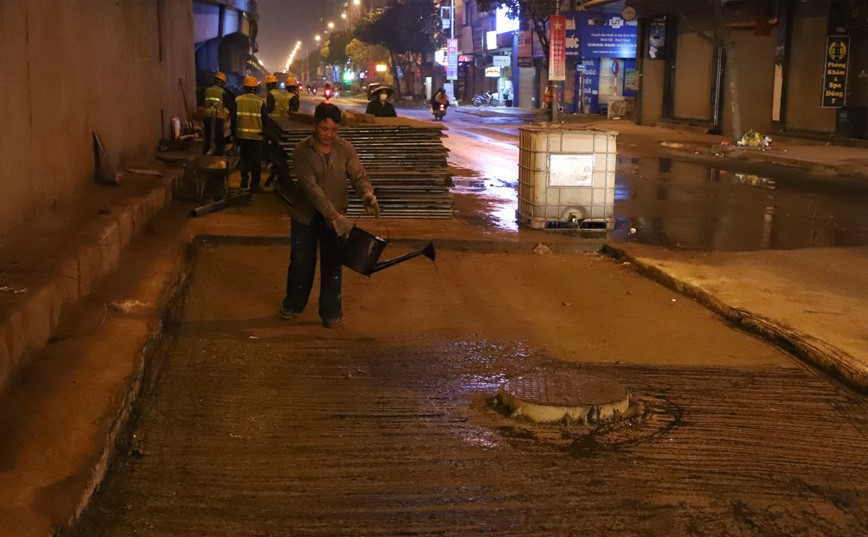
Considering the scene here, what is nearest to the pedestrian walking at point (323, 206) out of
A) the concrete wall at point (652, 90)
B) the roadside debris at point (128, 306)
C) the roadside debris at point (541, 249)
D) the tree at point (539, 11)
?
the roadside debris at point (128, 306)

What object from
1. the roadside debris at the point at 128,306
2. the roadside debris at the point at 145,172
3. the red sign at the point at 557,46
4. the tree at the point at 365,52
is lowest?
the roadside debris at the point at 128,306

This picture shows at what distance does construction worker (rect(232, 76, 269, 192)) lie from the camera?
14016 mm

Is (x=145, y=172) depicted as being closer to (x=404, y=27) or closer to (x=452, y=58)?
(x=452, y=58)

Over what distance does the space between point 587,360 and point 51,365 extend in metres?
3.50

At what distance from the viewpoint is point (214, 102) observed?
640 inches

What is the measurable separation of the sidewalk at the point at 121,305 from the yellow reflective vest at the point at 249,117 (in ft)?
5.57

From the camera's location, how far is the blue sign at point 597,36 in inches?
1855

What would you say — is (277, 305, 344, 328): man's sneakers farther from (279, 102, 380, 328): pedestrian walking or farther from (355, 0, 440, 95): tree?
(355, 0, 440, 95): tree

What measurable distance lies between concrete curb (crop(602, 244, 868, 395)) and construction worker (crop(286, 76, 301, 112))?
9.03 m

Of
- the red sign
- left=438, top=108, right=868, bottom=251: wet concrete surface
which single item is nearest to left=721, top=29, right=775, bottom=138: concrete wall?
left=438, top=108, right=868, bottom=251: wet concrete surface

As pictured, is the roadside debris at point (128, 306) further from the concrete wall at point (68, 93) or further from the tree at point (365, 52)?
the tree at point (365, 52)

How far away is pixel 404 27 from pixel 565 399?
71713mm

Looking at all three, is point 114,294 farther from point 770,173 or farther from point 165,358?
point 770,173

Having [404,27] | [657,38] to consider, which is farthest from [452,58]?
[657,38]
